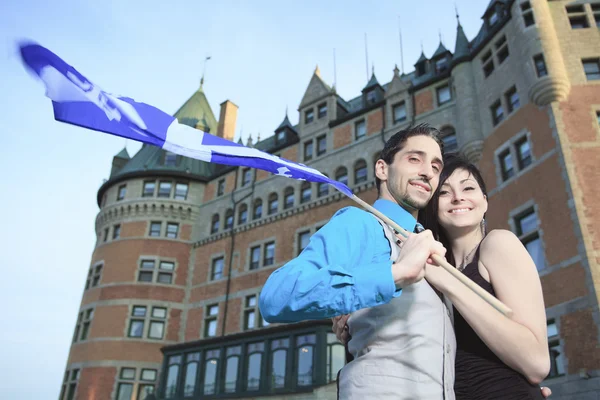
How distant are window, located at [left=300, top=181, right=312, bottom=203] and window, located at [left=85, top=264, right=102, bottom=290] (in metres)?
14.2

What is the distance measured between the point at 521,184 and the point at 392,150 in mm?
16587

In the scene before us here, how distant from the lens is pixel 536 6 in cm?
1939

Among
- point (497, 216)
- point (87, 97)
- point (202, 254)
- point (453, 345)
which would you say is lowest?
point (453, 345)

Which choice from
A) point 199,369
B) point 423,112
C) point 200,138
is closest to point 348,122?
point 423,112

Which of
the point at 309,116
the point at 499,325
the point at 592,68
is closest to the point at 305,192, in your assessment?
the point at 309,116

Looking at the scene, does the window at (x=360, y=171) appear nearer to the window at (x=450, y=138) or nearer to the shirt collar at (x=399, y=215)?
the window at (x=450, y=138)

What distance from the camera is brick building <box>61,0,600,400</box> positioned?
51.8 feet

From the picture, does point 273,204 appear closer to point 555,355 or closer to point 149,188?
point 149,188

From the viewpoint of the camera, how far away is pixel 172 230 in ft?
104

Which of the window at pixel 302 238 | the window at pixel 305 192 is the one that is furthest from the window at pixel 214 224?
the window at pixel 302 238

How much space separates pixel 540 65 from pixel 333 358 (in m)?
13.9

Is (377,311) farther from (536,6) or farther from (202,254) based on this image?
Answer: (202,254)

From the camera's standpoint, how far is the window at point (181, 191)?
107 ft

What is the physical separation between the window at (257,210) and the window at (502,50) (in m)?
15.5
